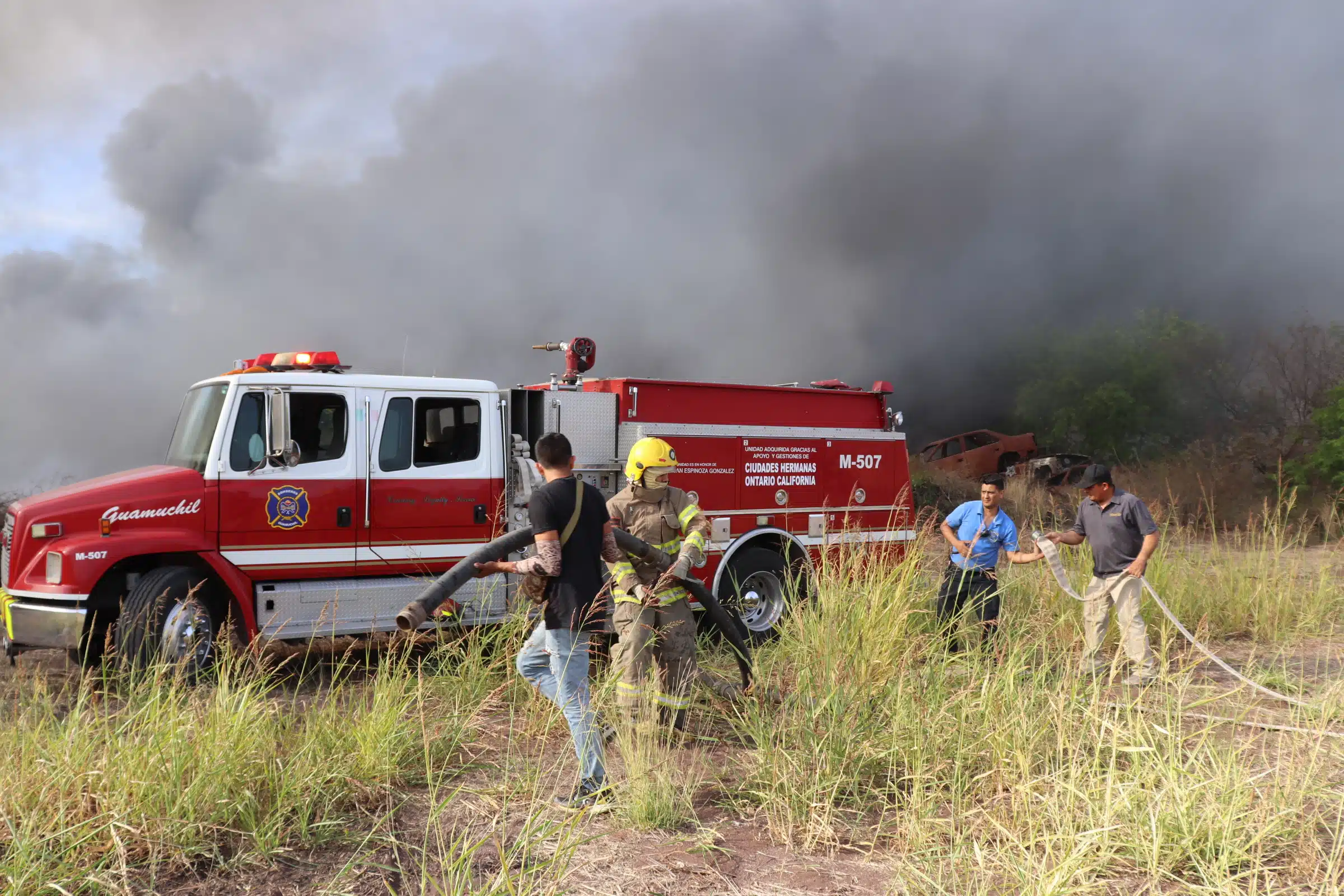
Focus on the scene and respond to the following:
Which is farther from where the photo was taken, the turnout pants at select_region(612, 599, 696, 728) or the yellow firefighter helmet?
the yellow firefighter helmet

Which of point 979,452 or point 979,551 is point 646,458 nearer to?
point 979,551

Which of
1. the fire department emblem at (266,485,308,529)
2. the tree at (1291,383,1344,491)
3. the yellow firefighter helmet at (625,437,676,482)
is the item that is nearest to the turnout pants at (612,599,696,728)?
the yellow firefighter helmet at (625,437,676,482)

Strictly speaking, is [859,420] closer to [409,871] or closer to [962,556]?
[962,556]

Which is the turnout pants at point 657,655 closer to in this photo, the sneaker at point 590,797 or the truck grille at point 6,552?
the sneaker at point 590,797

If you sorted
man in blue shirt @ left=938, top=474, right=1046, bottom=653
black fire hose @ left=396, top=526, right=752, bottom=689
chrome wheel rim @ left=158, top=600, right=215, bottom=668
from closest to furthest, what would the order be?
black fire hose @ left=396, top=526, right=752, bottom=689, chrome wheel rim @ left=158, top=600, right=215, bottom=668, man in blue shirt @ left=938, top=474, right=1046, bottom=653

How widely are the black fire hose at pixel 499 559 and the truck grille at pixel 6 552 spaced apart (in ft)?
11.3

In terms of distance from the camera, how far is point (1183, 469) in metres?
20.2

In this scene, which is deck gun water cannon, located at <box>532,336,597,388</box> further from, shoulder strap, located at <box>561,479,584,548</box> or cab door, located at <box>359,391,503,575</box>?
shoulder strap, located at <box>561,479,584,548</box>

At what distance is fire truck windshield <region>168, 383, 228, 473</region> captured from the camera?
255 inches

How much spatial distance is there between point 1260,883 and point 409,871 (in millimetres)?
3070

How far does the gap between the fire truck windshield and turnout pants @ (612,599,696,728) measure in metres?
3.27

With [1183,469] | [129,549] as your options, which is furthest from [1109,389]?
[129,549]

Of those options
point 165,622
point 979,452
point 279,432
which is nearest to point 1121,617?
point 279,432

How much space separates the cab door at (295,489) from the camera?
638cm
